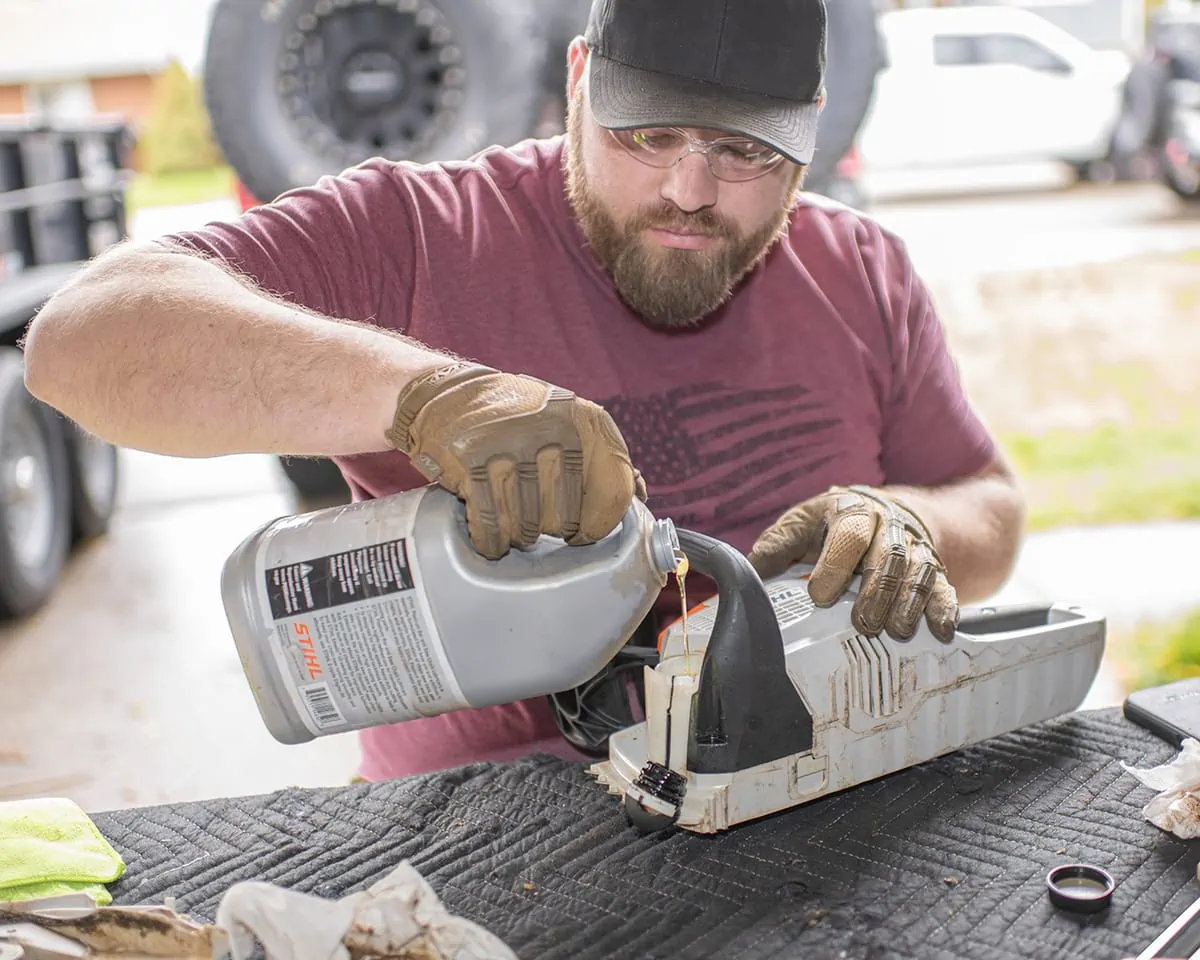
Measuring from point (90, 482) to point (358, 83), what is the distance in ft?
5.60


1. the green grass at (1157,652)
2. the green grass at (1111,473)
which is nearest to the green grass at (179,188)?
the green grass at (1111,473)

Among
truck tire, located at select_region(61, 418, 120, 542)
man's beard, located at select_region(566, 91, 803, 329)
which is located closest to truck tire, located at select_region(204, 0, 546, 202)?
truck tire, located at select_region(61, 418, 120, 542)

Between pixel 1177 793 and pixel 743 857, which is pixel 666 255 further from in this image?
pixel 1177 793

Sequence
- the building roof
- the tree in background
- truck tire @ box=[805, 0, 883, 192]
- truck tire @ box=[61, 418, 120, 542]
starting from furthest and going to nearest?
the building roof < the tree in background < truck tire @ box=[61, 418, 120, 542] < truck tire @ box=[805, 0, 883, 192]

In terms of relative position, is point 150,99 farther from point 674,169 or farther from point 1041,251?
point 674,169

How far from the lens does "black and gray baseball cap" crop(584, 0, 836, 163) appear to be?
4.96 ft

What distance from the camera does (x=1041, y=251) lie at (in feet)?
25.3

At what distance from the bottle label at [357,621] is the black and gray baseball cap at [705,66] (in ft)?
2.10

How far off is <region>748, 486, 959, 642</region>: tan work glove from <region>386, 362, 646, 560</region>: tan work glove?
33 centimetres

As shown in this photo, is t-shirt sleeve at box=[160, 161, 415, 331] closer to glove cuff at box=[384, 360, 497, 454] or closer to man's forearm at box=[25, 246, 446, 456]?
man's forearm at box=[25, 246, 446, 456]

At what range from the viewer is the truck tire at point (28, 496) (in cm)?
363

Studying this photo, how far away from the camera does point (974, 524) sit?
184cm

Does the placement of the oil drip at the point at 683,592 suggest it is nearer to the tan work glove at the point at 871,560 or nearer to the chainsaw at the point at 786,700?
the chainsaw at the point at 786,700

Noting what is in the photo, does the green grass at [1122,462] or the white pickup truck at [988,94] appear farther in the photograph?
the white pickup truck at [988,94]
